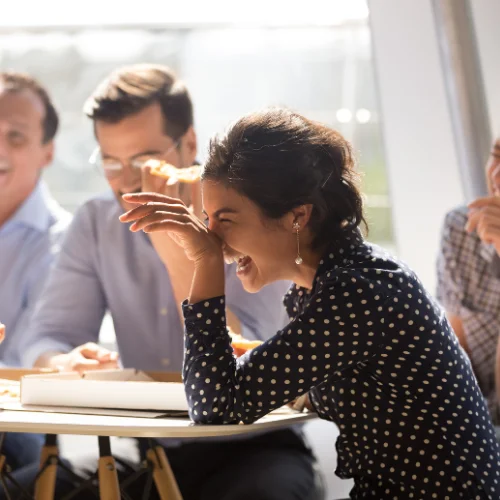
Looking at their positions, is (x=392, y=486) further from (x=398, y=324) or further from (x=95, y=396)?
(x=95, y=396)

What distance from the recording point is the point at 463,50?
115 inches

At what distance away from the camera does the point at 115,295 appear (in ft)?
7.89

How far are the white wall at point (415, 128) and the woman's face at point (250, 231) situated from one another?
1827mm

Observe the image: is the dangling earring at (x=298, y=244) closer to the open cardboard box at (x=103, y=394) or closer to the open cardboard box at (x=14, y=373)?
the open cardboard box at (x=103, y=394)

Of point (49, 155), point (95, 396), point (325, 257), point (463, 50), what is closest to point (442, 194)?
point (463, 50)

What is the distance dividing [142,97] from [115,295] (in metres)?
0.62

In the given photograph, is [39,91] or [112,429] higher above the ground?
[39,91]

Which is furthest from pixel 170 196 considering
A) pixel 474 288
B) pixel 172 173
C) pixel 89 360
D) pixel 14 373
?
pixel 474 288

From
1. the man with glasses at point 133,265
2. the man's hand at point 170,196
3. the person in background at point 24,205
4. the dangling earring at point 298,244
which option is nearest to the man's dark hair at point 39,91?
the person in background at point 24,205

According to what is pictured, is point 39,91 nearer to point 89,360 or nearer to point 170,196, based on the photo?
point 170,196

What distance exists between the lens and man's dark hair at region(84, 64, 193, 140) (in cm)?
230

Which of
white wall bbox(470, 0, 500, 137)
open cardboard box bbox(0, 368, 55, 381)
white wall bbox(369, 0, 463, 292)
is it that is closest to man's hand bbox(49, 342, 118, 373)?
open cardboard box bbox(0, 368, 55, 381)

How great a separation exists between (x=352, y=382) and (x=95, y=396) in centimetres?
48

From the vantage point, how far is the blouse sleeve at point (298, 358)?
1.27 m
